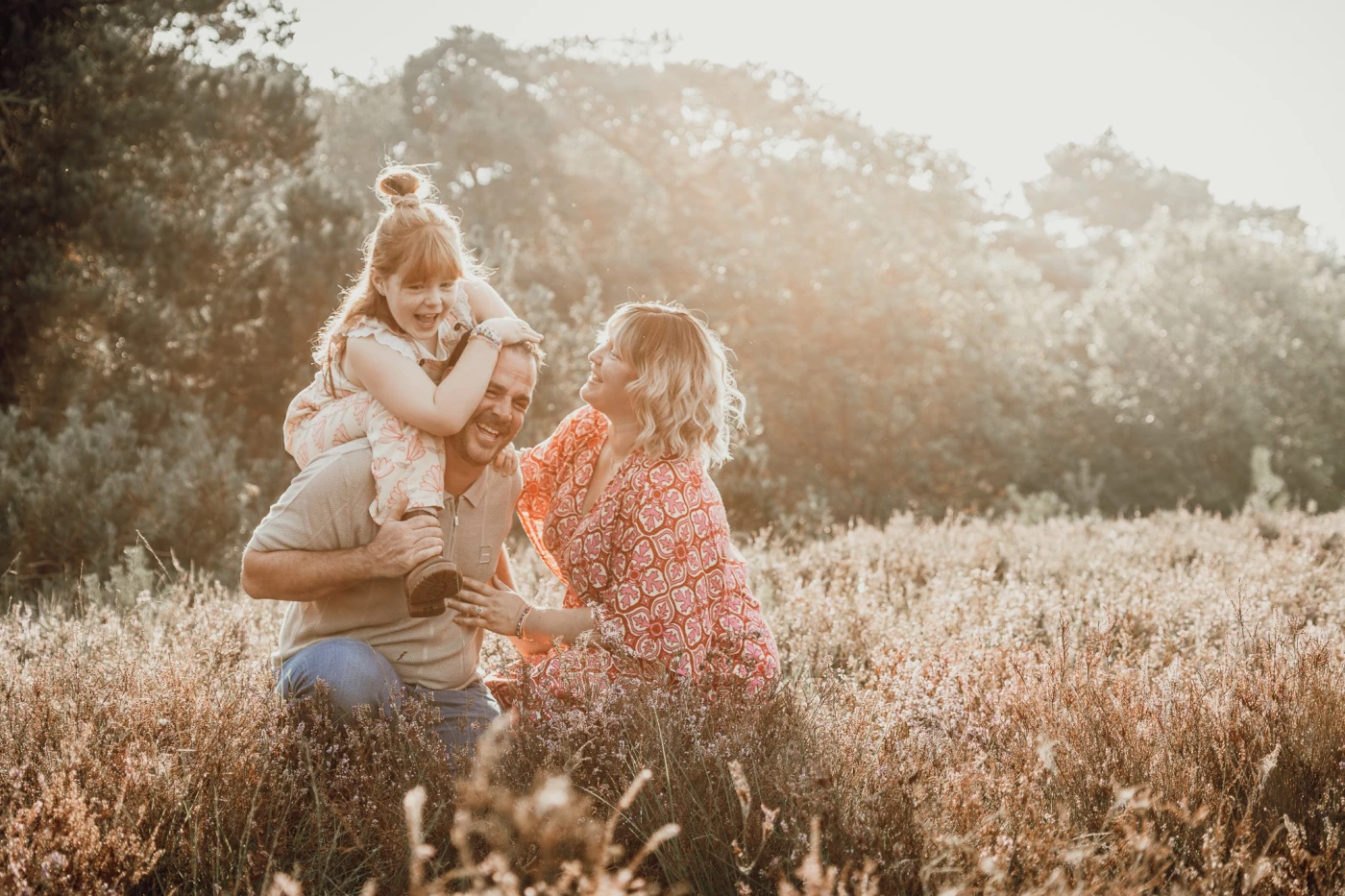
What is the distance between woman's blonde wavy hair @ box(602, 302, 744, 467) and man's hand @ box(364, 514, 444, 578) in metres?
0.85

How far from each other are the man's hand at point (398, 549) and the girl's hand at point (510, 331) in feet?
2.42

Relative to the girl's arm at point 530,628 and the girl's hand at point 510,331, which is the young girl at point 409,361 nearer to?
the girl's hand at point 510,331

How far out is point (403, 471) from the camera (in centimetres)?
316

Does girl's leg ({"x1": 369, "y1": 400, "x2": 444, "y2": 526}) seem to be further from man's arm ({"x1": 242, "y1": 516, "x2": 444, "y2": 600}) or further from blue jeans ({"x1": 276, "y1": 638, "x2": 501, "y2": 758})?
blue jeans ({"x1": 276, "y1": 638, "x2": 501, "y2": 758})

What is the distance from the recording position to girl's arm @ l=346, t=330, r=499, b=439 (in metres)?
3.20

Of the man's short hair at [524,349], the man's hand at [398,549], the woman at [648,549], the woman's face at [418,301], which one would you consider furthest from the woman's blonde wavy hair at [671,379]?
the man's hand at [398,549]

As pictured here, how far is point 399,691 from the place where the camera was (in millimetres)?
2998

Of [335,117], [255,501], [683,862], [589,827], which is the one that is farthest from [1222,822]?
[335,117]

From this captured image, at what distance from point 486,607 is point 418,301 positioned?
1.11m

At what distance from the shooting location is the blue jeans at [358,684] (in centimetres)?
290

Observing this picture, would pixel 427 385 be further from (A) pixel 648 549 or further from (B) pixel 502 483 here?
(A) pixel 648 549

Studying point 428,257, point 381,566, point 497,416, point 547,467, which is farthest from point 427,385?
point 547,467

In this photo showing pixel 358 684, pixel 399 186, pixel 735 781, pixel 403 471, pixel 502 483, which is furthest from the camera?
pixel 399 186

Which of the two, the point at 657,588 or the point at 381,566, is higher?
the point at 381,566
